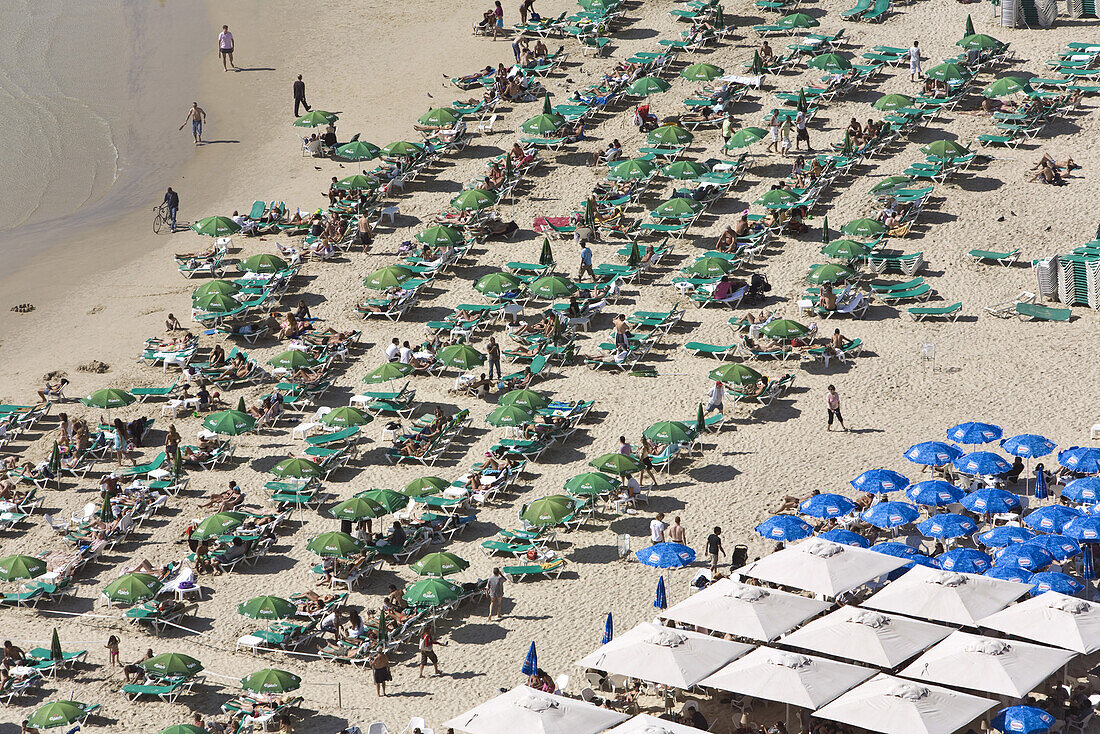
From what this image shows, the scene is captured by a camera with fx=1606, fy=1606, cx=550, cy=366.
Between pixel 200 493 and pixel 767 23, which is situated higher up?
pixel 767 23

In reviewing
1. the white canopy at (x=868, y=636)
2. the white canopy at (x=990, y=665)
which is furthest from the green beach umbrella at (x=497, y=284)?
the white canopy at (x=990, y=665)

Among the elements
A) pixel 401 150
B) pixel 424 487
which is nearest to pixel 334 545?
pixel 424 487

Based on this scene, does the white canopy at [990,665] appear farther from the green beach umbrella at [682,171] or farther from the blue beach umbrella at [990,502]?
the green beach umbrella at [682,171]

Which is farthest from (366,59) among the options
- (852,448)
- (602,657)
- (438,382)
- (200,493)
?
(602,657)

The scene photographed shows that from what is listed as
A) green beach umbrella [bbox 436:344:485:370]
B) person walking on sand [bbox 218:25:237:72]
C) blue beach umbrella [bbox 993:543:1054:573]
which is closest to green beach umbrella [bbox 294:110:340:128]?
person walking on sand [bbox 218:25:237:72]

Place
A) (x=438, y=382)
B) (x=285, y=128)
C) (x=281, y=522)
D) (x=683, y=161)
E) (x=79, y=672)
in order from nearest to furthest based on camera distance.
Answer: (x=79, y=672) → (x=281, y=522) → (x=438, y=382) → (x=683, y=161) → (x=285, y=128)

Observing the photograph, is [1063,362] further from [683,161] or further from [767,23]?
[767,23]

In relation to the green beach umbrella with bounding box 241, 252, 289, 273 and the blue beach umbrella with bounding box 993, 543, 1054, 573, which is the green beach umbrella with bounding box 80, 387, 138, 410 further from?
the blue beach umbrella with bounding box 993, 543, 1054, 573
